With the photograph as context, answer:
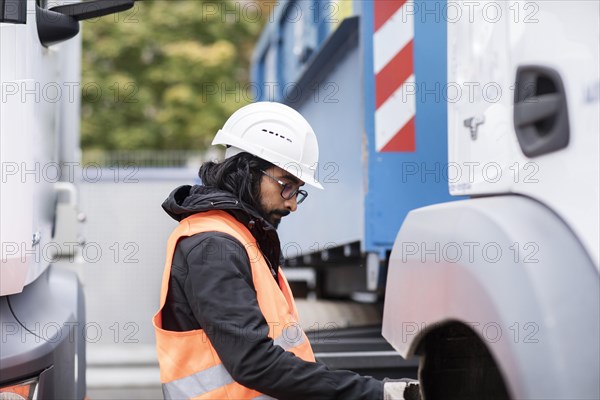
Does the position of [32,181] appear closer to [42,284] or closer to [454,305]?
[42,284]

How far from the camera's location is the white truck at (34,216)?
2916 mm

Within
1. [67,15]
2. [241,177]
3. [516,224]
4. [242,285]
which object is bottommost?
[242,285]

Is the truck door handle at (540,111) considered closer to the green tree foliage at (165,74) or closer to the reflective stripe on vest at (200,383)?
the reflective stripe on vest at (200,383)

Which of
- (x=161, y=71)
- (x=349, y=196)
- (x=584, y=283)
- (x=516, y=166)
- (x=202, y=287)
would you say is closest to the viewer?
(x=584, y=283)

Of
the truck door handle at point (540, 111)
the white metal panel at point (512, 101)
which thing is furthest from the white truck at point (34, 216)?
the truck door handle at point (540, 111)

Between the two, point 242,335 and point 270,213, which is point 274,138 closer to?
point 270,213

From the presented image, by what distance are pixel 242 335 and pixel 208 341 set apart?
16 cm

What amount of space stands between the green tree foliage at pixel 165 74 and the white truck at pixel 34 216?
698 inches

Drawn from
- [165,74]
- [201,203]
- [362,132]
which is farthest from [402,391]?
[165,74]

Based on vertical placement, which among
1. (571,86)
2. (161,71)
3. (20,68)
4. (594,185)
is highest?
(161,71)

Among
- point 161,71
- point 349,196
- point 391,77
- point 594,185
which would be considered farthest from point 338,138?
point 161,71

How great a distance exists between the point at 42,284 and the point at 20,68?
3.11 ft

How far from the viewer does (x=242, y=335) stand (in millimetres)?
2518

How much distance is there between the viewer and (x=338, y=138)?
4055mm
